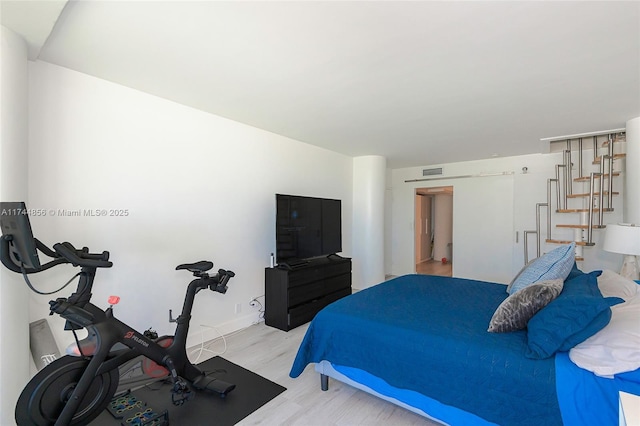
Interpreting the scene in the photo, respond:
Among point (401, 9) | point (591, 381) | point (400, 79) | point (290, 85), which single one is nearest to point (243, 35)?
point (290, 85)

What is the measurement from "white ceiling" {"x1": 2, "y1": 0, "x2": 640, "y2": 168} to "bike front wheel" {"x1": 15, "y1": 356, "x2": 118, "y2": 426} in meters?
1.92

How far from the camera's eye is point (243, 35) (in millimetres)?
1830

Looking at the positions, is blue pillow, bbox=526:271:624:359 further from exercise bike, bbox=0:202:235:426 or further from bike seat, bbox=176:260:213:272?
exercise bike, bbox=0:202:235:426

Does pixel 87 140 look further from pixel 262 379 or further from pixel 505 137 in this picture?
pixel 505 137

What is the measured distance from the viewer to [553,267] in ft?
7.13

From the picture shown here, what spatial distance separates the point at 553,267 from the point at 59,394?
10.5 ft

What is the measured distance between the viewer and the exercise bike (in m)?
1.52

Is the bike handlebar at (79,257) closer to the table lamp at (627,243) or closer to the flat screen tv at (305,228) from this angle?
the flat screen tv at (305,228)

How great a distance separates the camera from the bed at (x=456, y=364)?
145 centimetres

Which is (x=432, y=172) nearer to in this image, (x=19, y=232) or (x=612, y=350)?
(x=612, y=350)

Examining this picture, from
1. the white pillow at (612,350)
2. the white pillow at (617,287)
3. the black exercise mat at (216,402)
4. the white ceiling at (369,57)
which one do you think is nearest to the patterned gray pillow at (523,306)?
the white pillow at (612,350)

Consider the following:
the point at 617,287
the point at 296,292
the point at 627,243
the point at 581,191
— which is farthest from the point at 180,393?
the point at 581,191

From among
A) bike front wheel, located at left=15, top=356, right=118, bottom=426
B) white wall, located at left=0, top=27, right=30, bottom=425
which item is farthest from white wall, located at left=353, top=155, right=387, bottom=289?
white wall, located at left=0, top=27, right=30, bottom=425

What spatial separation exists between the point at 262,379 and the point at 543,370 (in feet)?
6.45
